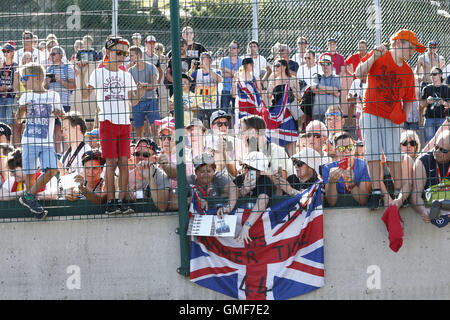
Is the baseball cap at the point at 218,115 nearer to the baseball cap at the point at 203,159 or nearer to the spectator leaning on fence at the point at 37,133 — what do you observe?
the baseball cap at the point at 203,159

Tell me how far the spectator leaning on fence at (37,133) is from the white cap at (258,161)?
1.85 m

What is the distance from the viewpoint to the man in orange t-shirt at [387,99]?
21.9 ft

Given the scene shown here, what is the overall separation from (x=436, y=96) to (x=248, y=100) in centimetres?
179

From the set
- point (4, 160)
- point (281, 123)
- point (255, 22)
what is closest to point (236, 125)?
point (281, 123)

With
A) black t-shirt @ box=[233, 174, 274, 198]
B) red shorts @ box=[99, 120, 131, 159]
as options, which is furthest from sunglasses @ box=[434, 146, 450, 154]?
red shorts @ box=[99, 120, 131, 159]

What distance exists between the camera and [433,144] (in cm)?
683

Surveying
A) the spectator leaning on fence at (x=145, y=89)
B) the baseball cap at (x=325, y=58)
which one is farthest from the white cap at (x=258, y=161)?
the baseball cap at (x=325, y=58)

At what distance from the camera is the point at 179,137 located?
6504 millimetres

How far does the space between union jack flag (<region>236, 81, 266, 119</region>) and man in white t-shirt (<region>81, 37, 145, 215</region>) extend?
0.94 meters

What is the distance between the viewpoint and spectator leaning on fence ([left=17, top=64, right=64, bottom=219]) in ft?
22.5

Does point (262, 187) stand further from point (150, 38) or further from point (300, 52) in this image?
point (150, 38)

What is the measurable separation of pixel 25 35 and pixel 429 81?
3.96 m

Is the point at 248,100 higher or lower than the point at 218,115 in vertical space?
higher

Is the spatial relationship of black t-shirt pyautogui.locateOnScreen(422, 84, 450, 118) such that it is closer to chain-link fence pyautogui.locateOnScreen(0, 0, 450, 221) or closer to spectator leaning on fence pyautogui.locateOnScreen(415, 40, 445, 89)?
spectator leaning on fence pyautogui.locateOnScreen(415, 40, 445, 89)
